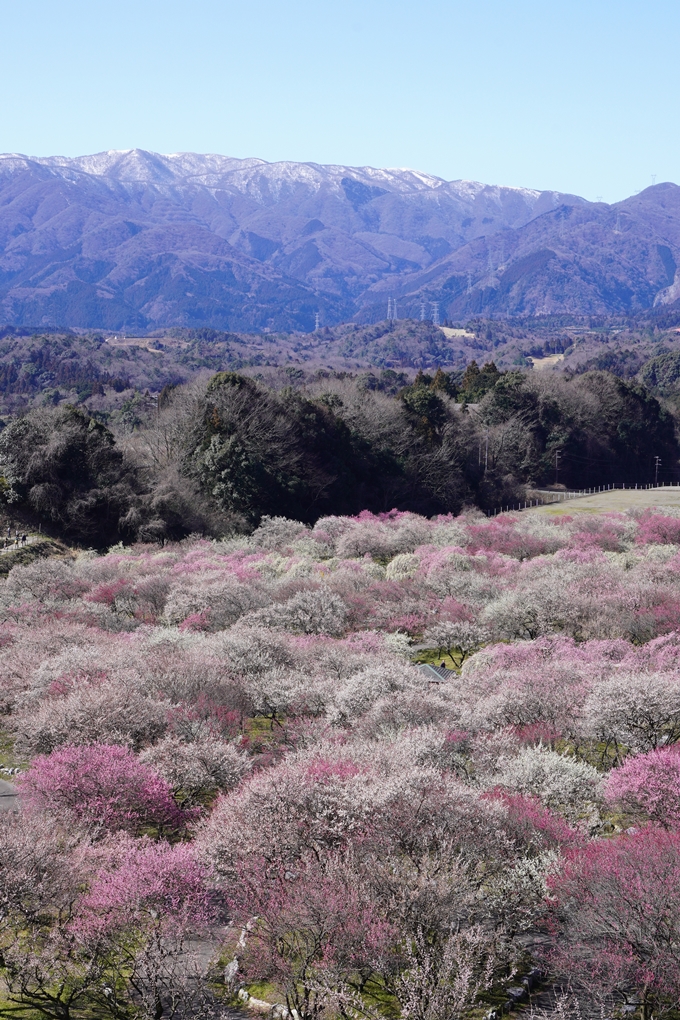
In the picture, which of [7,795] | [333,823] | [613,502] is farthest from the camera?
[613,502]

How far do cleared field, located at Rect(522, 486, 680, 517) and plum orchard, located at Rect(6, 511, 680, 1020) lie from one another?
3337cm

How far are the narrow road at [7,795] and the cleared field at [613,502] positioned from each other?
42.6m

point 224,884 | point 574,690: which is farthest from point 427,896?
point 574,690

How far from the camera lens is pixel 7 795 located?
17.5m

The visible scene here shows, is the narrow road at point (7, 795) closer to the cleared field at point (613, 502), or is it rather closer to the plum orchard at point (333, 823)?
the plum orchard at point (333, 823)

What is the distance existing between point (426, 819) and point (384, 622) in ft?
60.0

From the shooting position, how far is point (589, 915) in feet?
36.6

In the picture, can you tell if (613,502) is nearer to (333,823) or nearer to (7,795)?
(7,795)

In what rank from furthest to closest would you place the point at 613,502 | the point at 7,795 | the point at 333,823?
1. the point at 613,502
2. the point at 7,795
3. the point at 333,823

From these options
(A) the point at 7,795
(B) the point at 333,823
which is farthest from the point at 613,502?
(B) the point at 333,823

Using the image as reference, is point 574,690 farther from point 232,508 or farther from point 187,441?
point 187,441

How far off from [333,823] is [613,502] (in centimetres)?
5451

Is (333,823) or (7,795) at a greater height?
(333,823)

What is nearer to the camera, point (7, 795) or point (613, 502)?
point (7, 795)
